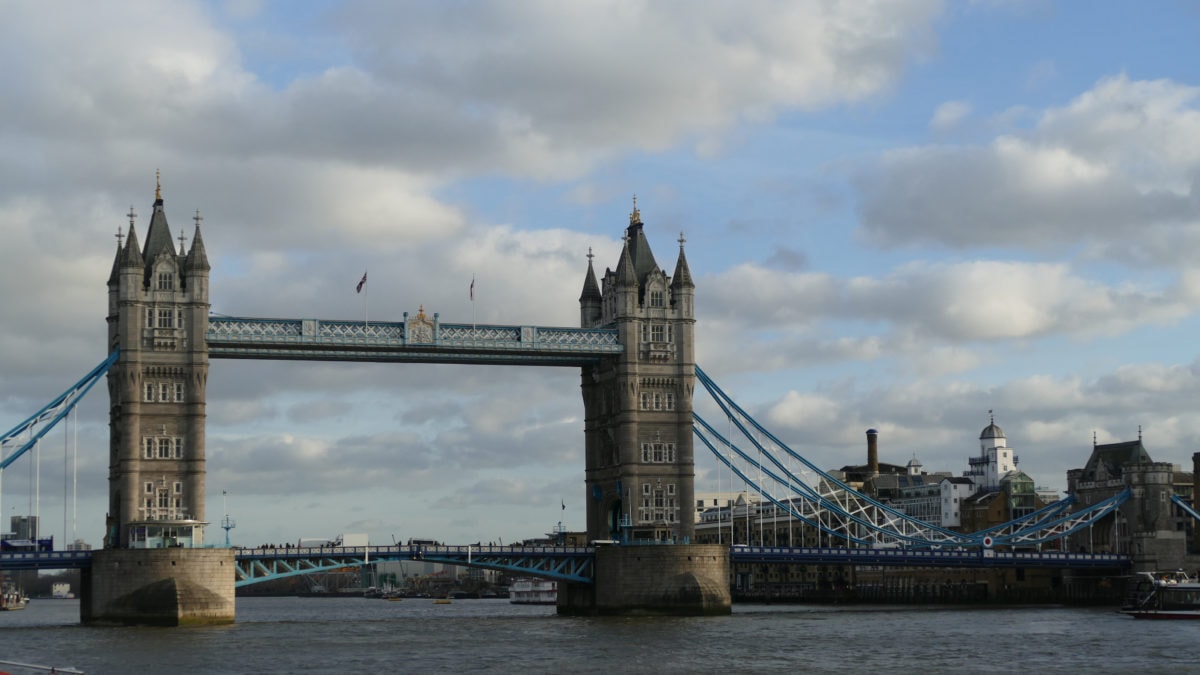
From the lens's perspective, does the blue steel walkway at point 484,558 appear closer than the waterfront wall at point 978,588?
Yes

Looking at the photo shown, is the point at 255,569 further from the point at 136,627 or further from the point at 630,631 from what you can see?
the point at 630,631

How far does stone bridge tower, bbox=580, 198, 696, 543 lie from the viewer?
416 feet

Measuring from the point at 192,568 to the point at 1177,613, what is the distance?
68.5 m

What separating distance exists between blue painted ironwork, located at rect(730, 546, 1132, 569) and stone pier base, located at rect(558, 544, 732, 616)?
635 cm

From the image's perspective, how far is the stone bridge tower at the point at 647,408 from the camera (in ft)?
416

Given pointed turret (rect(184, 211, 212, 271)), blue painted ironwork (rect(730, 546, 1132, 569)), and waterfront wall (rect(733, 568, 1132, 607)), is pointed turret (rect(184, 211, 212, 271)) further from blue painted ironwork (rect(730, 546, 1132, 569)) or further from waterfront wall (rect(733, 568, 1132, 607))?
waterfront wall (rect(733, 568, 1132, 607))

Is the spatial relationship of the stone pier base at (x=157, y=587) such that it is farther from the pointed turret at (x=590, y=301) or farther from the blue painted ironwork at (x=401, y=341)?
the pointed turret at (x=590, y=301)

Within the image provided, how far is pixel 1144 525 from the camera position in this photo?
153 metres

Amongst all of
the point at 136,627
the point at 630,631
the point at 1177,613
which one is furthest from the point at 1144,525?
the point at 136,627

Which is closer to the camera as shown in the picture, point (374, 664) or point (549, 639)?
point (374, 664)

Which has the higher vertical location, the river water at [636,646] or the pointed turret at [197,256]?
the pointed turret at [197,256]

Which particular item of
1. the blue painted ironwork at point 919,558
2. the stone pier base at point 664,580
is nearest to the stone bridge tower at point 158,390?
the stone pier base at point 664,580

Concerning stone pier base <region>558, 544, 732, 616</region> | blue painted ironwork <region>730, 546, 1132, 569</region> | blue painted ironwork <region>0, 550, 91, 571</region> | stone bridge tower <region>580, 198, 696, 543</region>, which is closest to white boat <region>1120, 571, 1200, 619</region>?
blue painted ironwork <region>730, 546, 1132, 569</region>

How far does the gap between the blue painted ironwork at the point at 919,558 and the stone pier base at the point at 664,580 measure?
20.8 feet
